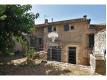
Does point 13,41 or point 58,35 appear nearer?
point 13,41

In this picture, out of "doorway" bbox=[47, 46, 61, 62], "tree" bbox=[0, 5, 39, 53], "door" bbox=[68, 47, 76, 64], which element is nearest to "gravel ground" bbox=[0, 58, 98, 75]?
"tree" bbox=[0, 5, 39, 53]

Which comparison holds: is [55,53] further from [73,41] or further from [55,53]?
[73,41]

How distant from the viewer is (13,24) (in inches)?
166

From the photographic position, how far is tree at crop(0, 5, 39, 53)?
4.15 meters

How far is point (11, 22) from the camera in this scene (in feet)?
13.8

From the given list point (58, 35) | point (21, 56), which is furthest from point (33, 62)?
point (58, 35)

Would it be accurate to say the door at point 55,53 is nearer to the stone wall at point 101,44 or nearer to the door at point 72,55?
the door at point 72,55

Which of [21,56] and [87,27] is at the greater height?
[87,27]

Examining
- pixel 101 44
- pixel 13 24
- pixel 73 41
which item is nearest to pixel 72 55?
pixel 73 41
